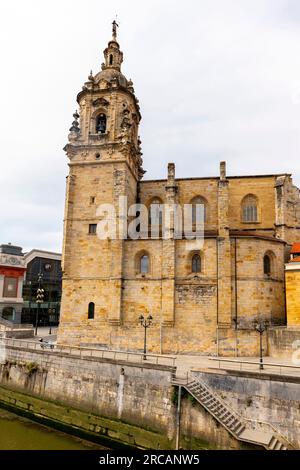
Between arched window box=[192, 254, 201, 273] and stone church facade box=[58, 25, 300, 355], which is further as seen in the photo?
arched window box=[192, 254, 201, 273]

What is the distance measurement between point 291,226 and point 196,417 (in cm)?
1915

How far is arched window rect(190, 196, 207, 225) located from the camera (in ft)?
101

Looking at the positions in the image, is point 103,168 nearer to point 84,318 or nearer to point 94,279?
point 94,279

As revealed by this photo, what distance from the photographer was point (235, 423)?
1509 cm

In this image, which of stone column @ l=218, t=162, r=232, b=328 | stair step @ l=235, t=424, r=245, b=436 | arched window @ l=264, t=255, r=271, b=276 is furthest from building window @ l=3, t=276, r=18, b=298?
stair step @ l=235, t=424, r=245, b=436

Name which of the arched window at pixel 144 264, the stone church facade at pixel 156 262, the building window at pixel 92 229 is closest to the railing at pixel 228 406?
the stone church facade at pixel 156 262

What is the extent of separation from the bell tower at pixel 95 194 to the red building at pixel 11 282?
66.2ft

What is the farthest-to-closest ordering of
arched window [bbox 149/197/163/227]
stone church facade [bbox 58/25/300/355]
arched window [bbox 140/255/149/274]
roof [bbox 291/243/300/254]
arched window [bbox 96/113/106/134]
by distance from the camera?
arched window [bbox 149/197/163/227]
arched window [bbox 96/113/106/134]
arched window [bbox 140/255/149/274]
roof [bbox 291/243/300/254]
stone church facade [bbox 58/25/300/355]

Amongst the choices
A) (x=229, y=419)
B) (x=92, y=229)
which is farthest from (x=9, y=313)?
(x=229, y=419)

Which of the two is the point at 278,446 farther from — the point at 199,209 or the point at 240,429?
the point at 199,209

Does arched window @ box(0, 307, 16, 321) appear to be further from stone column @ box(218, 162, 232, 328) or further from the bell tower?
stone column @ box(218, 162, 232, 328)

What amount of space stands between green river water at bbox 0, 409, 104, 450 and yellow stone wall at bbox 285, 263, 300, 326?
15.1 metres

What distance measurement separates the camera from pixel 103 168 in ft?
92.8

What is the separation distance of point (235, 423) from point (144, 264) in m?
14.1
